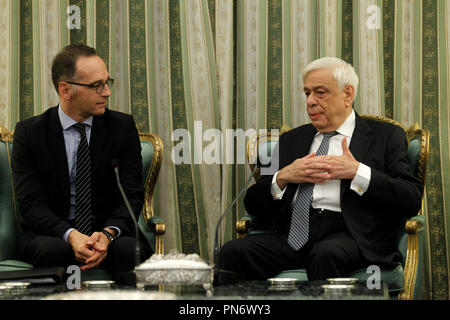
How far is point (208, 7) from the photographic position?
13.0 ft

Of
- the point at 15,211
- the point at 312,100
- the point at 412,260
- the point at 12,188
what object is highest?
the point at 312,100

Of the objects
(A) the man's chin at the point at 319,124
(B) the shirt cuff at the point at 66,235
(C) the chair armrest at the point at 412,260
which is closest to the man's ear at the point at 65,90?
(B) the shirt cuff at the point at 66,235

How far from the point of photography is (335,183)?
3.06m

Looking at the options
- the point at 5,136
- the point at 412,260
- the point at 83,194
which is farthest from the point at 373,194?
the point at 5,136

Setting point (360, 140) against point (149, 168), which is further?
point (149, 168)

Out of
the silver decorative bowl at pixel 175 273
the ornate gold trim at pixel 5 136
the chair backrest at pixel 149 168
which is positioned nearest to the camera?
the silver decorative bowl at pixel 175 273

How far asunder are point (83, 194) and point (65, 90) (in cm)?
51

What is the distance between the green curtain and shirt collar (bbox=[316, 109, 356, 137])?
542 millimetres

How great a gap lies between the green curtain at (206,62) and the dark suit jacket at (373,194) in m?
0.60

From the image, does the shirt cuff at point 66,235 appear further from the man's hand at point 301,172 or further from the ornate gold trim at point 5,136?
the man's hand at point 301,172

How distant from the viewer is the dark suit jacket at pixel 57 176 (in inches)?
121

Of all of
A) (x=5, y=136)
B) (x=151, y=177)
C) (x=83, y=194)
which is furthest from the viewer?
(x=151, y=177)

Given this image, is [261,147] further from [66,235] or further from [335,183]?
[66,235]
